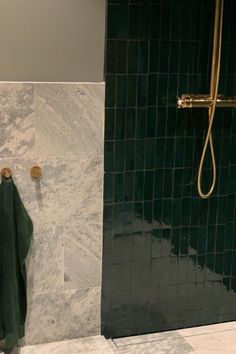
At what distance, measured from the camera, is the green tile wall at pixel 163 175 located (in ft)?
7.66

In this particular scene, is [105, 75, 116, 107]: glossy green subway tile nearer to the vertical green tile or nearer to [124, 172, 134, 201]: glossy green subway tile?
the vertical green tile

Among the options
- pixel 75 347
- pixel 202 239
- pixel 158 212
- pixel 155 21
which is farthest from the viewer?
pixel 202 239

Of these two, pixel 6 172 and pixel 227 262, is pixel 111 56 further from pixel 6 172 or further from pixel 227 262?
pixel 227 262

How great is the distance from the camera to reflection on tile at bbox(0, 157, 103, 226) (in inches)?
89.8

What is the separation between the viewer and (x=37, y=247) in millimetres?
2357

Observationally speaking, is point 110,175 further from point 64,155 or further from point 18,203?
point 18,203

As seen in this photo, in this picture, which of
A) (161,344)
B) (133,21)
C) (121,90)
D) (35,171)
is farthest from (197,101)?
(161,344)

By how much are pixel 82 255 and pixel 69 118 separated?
0.65 meters

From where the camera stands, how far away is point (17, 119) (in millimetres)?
2209

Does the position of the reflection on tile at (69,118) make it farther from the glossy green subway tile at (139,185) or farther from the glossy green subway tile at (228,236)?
the glossy green subway tile at (228,236)

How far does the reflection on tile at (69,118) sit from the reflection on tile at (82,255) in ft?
1.20

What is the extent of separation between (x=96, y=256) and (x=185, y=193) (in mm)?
538

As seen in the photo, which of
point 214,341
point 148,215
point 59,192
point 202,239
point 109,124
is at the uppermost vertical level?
point 109,124

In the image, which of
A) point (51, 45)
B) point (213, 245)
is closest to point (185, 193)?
point (213, 245)
